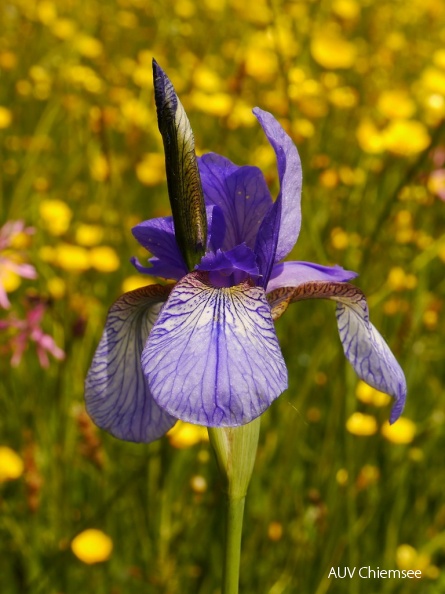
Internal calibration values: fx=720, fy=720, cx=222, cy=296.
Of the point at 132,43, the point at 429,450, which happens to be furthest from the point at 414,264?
the point at 132,43

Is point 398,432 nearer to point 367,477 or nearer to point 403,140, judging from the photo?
point 367,477

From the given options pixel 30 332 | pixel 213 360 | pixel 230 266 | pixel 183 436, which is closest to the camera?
pixel 213 360

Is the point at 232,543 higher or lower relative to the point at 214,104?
lower

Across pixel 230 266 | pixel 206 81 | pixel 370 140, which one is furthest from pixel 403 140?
pixel 230 266

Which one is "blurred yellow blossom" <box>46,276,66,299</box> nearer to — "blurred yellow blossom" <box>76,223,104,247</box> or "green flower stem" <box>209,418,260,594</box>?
"blurred yellow blossom" <box>76,223,104,247</box>

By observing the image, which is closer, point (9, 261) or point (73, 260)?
point (9, 261)

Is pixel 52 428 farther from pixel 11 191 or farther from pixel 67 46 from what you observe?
pixel 67 46

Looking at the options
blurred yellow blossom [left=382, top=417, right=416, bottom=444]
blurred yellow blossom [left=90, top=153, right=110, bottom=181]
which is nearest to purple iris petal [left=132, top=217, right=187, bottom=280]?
blurred yellow blossom [left=382, top=417, right=416, bottom=444]
